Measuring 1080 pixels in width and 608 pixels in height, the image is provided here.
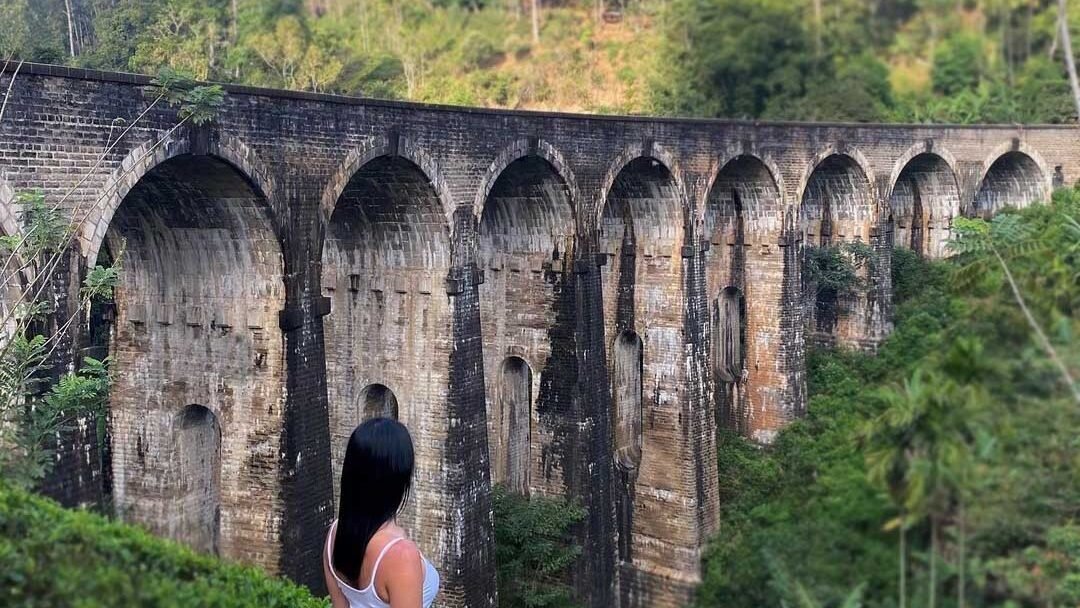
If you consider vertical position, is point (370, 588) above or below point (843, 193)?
below

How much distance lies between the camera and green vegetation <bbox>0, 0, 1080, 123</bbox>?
2841 cm

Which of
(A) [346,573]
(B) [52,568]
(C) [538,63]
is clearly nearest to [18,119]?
(B) [52,568]

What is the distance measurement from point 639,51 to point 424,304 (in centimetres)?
3075

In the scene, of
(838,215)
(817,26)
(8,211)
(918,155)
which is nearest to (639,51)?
(817,26)

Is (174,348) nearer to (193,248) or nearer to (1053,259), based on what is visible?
(193,248)

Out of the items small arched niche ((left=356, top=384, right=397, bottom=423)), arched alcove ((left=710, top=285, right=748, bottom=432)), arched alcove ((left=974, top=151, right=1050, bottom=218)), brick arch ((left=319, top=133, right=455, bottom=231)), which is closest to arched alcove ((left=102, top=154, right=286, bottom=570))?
brick arch ((left=319, top=133, right=455, bottom=231))

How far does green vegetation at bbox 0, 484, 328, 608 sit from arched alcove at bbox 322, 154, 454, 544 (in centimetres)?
723

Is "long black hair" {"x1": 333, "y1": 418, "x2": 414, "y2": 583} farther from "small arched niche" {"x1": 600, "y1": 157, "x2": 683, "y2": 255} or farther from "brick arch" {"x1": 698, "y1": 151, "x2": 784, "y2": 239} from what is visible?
"brick arch" {"x1": 698, "y1": 151, "x2": 784, "y2": 239}

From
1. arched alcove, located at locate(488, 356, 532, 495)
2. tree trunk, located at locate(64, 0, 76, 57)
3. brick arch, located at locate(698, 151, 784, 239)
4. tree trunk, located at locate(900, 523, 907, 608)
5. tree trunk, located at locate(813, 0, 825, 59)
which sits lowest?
arched alcove, located at locate(488, 356, 532, 495)

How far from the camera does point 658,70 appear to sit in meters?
38.8

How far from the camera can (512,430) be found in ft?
54.2

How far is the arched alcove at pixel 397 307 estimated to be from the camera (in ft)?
43.5

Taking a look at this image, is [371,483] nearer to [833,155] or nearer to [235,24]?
[833,155]

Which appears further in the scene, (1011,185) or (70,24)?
(1011,185)
